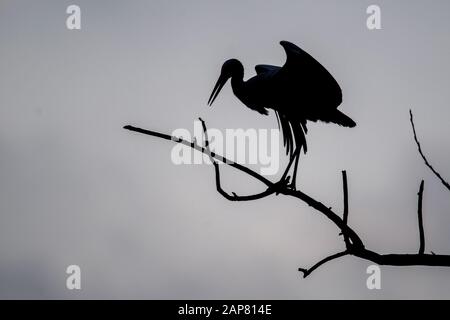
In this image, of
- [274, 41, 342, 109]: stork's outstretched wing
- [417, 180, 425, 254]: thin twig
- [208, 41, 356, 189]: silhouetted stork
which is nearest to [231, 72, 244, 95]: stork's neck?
[208, 41, 356, 189]: silhouetted stork

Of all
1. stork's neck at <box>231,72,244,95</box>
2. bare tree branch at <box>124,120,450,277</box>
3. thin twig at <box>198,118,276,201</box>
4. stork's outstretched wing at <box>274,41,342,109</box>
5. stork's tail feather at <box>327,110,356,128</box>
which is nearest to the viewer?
bare tree branch at <box>124,120,450,277</box>

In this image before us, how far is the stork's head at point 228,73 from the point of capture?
798 centimetres

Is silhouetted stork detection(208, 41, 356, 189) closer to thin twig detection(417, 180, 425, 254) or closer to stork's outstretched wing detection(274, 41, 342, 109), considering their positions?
stork's outstretched wing detection(274, 41, 342, 109)

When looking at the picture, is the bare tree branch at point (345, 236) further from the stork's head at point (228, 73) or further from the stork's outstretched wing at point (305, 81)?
the stork's head at point (228, 73)

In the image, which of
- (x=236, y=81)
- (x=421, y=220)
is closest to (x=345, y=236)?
(x=421, y=220)

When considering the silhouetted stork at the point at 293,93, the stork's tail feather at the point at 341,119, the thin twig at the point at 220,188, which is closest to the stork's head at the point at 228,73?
the silhouetted stork at the point at 293,93

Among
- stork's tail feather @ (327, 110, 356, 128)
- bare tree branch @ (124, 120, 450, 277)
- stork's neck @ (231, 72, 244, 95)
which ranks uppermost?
stork's neck @ (231, 72, 244, 95)

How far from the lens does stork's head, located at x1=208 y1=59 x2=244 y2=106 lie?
7984 mm

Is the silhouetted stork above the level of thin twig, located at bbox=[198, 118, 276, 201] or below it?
above
